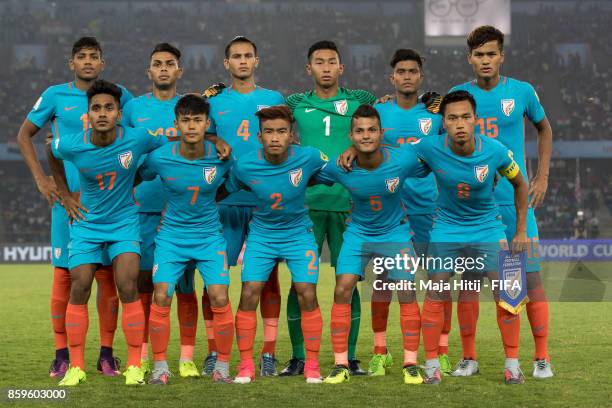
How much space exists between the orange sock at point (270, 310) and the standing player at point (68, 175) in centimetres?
103

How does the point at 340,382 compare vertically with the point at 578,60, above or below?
below

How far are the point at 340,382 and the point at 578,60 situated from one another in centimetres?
2874

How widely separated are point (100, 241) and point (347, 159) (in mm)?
1652

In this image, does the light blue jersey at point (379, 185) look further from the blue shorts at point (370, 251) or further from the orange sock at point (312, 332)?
the orange sock at point (312, 332)

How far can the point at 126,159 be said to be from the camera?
18.0 feet

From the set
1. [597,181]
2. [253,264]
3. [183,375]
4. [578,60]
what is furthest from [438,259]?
[578,60]

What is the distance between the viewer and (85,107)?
239 inches

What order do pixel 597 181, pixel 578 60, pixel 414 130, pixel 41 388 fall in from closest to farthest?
pixel 41 388
pixel 414 130
pixel 597 181
pixel 578 60

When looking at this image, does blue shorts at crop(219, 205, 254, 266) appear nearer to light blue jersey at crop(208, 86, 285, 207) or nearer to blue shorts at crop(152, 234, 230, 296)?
light blue jersey at crop(208, 86, 285, 207)

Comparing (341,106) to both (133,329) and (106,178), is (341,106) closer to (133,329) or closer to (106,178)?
(106,178)

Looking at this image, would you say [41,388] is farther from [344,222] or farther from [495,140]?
[495,140]

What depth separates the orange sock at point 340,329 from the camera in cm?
552

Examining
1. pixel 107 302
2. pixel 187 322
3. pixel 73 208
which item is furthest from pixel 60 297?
pixel 187 322

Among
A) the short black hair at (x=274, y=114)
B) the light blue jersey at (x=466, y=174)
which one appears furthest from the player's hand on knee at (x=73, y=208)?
the light blue jersey at (x=466, y=174)
